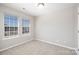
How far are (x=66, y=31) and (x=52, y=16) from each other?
39cm

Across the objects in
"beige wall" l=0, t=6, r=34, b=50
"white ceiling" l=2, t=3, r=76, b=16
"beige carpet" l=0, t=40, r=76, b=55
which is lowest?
"beige carpet" l=0, t=40, r=76, b=55

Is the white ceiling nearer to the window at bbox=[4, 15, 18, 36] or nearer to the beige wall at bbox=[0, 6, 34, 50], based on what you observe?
the beige wall at bbox=[0, 6, 34, 50]

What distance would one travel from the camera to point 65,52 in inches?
51.8

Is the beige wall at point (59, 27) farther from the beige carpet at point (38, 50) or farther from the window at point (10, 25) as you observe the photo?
the window at point (10, 25)

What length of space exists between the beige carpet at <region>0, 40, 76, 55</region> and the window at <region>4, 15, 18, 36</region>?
0.30 metres

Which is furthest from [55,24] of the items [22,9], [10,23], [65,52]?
[10,23]

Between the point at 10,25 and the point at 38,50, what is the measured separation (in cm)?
70

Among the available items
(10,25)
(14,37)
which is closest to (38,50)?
(14,37)

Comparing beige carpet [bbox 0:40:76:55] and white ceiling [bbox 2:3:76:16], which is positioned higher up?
white ceiling [bbox 2:3:76:16]

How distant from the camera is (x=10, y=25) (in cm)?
140

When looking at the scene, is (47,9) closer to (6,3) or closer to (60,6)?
(60,6)

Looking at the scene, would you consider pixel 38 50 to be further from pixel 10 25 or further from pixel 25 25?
pixel 10 25

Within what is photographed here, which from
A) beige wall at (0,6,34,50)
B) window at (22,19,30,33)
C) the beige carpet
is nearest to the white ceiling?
beige wall at (0,6,34,50)

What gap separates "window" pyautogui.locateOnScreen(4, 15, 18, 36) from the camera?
1.34 meters
